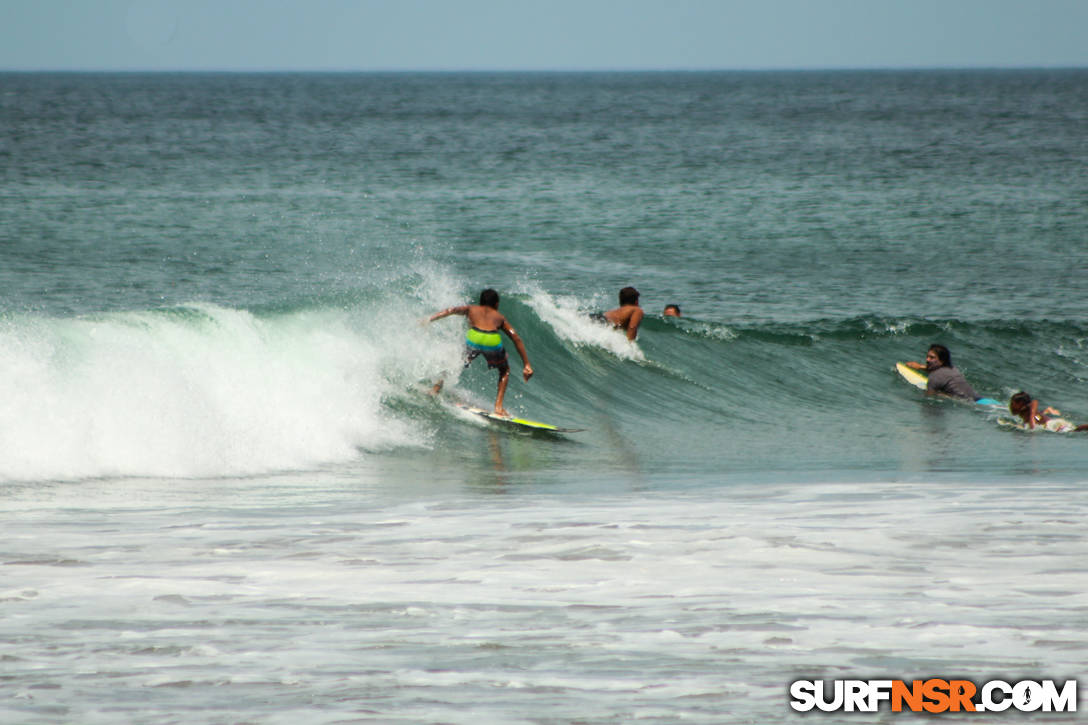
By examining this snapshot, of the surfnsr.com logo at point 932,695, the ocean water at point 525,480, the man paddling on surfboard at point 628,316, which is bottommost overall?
the surfnsr.com logo at point 932,695

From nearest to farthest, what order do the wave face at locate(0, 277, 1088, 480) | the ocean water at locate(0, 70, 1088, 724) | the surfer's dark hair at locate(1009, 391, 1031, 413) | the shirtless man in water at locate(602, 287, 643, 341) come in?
the ocean water at locate(0, 70, 1088, 724), the wave face at locate(0, 277, 1088, 480), the surfer's dark hair at locate(1009, 391, 1031, 413), the shirtless man in water at locate(602, 287, 643, 341)

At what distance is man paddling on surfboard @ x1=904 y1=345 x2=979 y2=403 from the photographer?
1571 cm

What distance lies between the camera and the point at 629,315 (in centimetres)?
1675

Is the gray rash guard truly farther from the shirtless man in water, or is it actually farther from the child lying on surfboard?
the shirtless man in water

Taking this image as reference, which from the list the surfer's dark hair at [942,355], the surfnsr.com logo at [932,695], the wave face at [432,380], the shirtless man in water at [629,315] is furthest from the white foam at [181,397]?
the surfer's dark hair at [942,355]

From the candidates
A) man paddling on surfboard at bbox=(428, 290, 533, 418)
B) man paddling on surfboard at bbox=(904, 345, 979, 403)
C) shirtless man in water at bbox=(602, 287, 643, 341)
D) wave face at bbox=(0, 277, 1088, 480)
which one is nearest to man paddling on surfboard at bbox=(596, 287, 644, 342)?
shirtless man in water at bbox=(602, 287, 643, 341)

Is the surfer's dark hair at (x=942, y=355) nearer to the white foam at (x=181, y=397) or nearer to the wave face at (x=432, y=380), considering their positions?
the wave face at (x=432, y=380)

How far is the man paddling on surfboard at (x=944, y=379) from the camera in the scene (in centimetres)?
1571

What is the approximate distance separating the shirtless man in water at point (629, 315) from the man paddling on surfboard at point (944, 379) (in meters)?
3.85

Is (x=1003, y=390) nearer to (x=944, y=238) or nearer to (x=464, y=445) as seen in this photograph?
(x=464, y=445)

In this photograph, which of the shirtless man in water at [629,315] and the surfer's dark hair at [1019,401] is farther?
the shirtless man in water at [629,315]

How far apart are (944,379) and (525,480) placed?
803 cm

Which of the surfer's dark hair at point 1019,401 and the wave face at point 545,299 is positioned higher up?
the wave face at point 545,299

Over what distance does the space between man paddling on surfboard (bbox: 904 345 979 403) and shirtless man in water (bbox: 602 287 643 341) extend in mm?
3851
